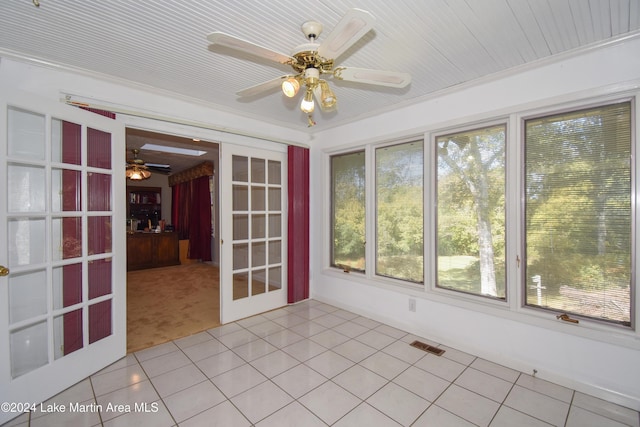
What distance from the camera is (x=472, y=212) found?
275 centimetres

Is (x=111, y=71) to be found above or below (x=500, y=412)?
above

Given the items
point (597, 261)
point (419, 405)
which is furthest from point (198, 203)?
point (597, 261)

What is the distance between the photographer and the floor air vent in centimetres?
271

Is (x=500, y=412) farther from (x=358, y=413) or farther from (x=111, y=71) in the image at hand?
(x=111, y=71)

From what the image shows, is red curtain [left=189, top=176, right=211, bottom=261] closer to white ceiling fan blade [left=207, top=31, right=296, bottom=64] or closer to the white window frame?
the white window frame

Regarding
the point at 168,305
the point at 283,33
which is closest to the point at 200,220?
the point at 168,305

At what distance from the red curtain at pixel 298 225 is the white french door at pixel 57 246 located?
1.99 metres

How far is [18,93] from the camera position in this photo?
1.89 meters

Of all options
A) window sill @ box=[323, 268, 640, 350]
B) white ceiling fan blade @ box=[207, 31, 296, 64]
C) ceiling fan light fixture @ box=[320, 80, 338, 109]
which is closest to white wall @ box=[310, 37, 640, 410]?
window sill @ box=[323, 268, 640, 350]

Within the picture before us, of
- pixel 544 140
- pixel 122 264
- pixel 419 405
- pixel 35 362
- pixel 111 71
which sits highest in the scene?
pixel 111 71

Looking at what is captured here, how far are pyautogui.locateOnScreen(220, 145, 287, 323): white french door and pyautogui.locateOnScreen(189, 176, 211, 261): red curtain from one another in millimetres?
3802

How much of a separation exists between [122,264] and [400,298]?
289 cm

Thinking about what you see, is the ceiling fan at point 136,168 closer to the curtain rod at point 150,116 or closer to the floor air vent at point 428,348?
the curtain rod at point 150,116

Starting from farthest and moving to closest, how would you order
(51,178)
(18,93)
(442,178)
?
1. (442,178)
2. (51,178)
3. (18,93)
